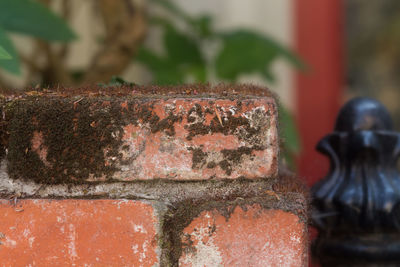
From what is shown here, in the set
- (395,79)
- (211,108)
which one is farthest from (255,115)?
(395,79)

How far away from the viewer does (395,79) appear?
3.12m

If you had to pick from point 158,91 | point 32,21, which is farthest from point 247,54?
point 158,91

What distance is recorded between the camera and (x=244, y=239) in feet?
1.92

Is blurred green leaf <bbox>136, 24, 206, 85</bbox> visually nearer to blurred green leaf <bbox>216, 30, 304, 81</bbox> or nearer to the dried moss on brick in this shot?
blurred green leaf <bbox>216, 30, 304, 81</bbox>

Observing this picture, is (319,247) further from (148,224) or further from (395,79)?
(395,79)

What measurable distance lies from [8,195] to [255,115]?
0.30 m

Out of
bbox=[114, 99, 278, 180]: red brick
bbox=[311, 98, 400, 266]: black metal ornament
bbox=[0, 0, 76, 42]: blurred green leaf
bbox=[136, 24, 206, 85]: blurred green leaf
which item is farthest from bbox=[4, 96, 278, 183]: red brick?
bbox=[136, 24, 206, 85]: blurred green leaf

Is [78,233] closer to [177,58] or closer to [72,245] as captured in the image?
[72,245]

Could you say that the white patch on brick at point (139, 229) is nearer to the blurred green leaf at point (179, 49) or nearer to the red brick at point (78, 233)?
the red brick at point (78, 233)

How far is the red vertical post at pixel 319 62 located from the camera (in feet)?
10.1

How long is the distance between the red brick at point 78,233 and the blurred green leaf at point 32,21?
1.65ft

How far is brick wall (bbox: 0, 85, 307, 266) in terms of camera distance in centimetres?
58

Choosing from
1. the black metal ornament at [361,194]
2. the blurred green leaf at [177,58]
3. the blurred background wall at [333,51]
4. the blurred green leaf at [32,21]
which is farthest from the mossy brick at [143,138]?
the blurred background wall at [333,51]

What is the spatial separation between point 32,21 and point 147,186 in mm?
649
